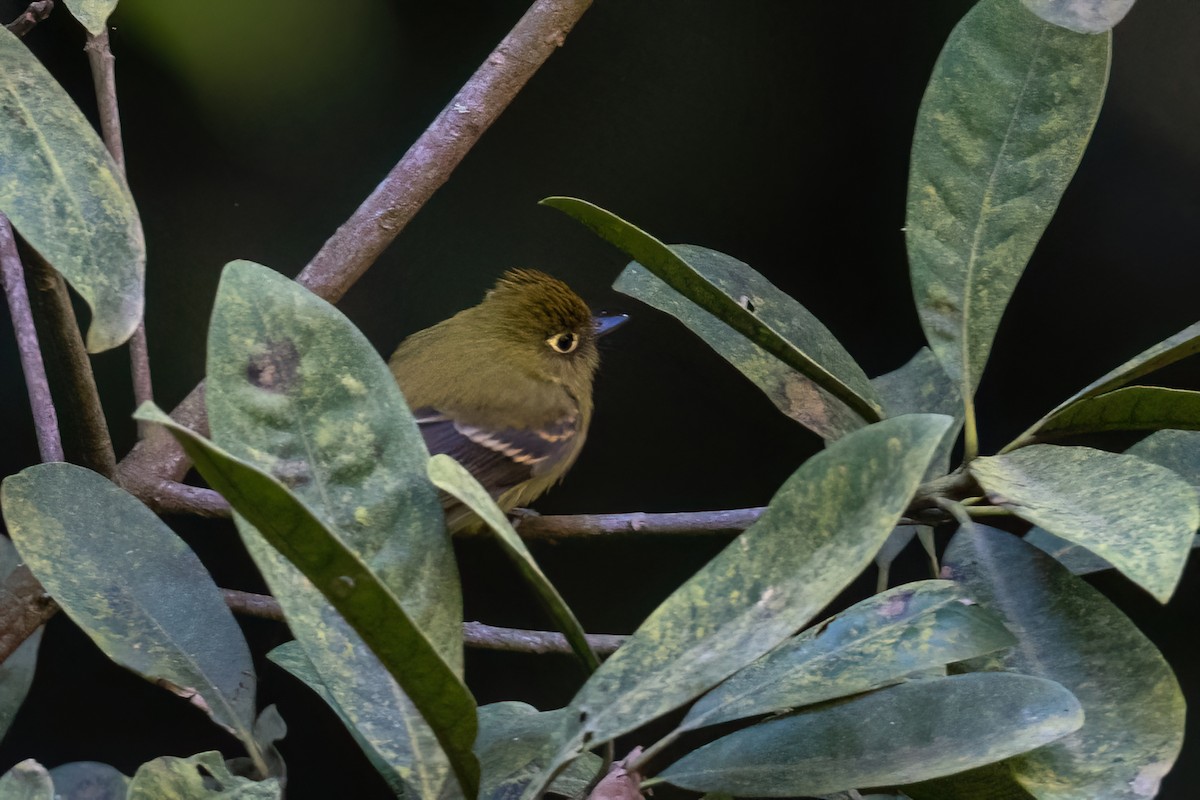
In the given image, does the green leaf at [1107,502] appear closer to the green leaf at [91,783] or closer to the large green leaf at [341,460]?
the large green leaf at [341,460]

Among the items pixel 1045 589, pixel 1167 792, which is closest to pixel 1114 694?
pixel 1045 589

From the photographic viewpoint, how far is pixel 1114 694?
63 cm

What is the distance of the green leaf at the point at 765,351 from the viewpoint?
906 mm

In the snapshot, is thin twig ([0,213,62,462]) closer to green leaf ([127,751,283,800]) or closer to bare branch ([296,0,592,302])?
bare branch ([296,0,592,302])

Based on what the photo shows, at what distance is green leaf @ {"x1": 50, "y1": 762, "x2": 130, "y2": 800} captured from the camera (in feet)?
2.73

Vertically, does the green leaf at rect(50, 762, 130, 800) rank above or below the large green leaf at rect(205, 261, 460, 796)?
below

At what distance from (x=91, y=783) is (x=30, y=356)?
46cm

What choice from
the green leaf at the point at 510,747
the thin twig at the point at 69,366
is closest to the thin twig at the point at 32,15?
the thin twig at the point at 69,366

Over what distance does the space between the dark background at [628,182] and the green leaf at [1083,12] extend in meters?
1.05

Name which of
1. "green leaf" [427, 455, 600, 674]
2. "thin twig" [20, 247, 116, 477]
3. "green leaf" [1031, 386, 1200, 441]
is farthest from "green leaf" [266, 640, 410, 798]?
"green leaf" [1031, 386, 1200, 441]

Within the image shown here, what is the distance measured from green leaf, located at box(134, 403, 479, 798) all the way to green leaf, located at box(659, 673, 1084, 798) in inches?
7.4

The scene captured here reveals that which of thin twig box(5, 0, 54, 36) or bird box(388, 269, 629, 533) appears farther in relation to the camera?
bird box(388, 269, 629, 533)

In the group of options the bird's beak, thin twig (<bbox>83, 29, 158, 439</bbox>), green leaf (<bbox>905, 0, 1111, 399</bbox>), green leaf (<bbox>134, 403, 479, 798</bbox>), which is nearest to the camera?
green leaf (<bbox>134, 403, 479, 798</bbox>)

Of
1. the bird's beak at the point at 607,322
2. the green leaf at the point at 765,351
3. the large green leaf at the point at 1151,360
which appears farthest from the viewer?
the bird's beak at the point at 607,322
